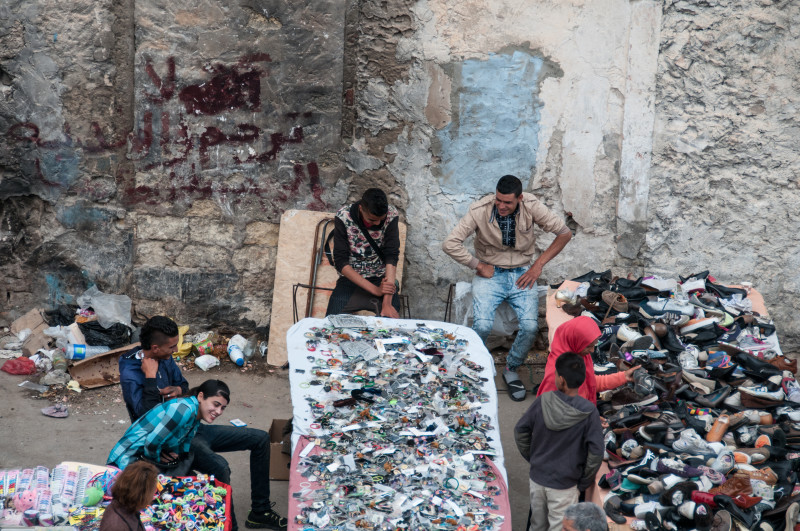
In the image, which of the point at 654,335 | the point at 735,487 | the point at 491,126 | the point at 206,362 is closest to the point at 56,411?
the point at 206,362

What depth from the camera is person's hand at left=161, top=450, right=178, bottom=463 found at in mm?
4520

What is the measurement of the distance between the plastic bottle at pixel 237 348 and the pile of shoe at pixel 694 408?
2838 millimetres

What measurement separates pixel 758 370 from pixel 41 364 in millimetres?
5420

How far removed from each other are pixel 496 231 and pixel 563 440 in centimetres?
267

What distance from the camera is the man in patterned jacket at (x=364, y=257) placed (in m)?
6.77

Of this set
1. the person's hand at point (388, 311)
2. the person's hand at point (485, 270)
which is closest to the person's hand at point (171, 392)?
the person's hand at point (388, 311)

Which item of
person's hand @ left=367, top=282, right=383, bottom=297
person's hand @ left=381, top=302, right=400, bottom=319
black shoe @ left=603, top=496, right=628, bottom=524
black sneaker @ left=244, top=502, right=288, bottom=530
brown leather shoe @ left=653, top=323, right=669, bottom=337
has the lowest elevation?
black sneaker @ left=244, top=502, right=288, bottom=530

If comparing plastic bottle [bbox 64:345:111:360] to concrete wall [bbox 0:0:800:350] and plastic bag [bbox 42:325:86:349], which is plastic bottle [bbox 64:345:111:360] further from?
concrete wall [bbox 0:0:800:350]

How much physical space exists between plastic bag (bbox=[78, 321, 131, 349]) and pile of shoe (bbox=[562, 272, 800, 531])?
375cm

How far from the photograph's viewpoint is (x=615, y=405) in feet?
17.5

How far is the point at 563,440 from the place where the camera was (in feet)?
14.5

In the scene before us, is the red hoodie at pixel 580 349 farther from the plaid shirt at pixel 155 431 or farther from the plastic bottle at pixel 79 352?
the plastic bottle at pixel 79 352

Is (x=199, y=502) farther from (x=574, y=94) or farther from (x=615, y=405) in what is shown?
(x=574, y=94)

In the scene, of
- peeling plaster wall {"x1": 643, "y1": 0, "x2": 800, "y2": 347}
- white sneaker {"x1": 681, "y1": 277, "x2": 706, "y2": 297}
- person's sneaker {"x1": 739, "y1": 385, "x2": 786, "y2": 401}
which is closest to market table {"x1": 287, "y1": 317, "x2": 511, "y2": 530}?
person's sneaker {"x1": 739, "y1": 385, "x2": 786, "y2": 401}
